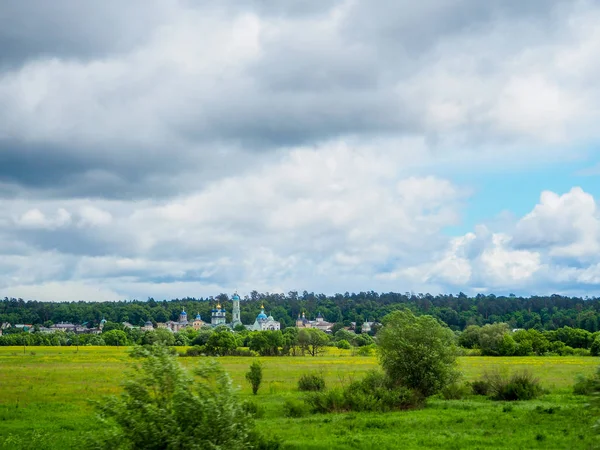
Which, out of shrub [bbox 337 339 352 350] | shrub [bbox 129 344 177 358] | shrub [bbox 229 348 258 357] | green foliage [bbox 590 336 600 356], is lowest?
shrub [bbox 337 339 352 350]

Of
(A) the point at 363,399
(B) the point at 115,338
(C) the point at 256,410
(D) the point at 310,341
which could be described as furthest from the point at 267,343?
(C) the point at 256,410

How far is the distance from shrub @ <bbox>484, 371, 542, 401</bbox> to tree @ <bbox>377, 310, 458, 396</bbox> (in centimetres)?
319

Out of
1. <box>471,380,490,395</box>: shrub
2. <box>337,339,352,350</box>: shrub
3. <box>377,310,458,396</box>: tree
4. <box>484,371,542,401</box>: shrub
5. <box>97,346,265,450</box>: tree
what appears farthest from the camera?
<box>337,339,352,350</box>: shrub

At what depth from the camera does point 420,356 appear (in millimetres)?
44344

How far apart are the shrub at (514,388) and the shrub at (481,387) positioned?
784 millimetres

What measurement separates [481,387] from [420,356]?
23.1 feet

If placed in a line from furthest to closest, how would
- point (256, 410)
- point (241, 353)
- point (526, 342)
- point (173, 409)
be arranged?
point (241, 353) → point (526, 342) → point (256, 410) → point (173, 409)

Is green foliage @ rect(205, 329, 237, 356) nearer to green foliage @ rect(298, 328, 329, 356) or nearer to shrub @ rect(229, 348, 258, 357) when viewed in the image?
shrub @ rect(229, 348, 258, 357)

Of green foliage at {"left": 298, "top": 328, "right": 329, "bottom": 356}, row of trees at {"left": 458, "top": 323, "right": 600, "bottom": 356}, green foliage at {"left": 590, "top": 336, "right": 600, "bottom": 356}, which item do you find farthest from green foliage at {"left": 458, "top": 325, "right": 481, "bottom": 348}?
green foliage at {"left": 298, "top": 328, "right": 329, "bottom": 356}

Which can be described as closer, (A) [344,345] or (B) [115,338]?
(A) [344,345]

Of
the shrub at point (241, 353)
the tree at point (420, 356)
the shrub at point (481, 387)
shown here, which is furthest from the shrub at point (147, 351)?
the shrub at point (241, 353)

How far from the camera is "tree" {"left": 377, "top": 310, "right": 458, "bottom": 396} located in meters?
44.2

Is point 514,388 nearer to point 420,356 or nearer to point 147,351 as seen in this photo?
point 420,356

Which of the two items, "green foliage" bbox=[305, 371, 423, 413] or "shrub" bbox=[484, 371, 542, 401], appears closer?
"green foliage" bbox=[305, 371, 423, 413]
